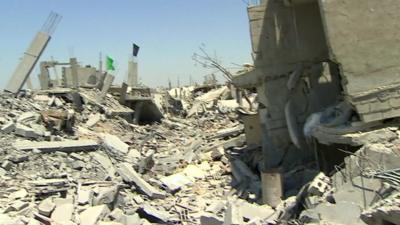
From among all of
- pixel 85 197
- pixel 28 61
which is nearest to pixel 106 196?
pixel 85 197

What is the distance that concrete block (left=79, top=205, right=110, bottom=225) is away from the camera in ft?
28.2

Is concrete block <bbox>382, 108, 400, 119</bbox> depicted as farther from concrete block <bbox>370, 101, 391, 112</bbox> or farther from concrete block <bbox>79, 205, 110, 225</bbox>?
concrete block <bbox>79, 205, 110, 225</bbox>

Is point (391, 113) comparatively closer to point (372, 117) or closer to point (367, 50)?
point (372, 117)

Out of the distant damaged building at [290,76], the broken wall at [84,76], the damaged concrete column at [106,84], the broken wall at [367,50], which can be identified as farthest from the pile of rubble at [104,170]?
the broken wall at [84,76]

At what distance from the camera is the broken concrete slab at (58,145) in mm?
12422

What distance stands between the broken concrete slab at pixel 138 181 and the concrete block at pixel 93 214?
1.65 meters

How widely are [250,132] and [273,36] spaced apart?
9.95 ft

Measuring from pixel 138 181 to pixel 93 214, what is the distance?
7.94ft

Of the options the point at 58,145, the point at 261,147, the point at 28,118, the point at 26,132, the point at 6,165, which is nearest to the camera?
the point at 6,165

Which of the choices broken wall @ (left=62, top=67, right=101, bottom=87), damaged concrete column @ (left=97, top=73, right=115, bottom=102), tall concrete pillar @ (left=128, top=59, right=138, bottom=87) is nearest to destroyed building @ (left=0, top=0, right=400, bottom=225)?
damaged concrete column @ (left=97, top=73, right=115, bottom=102)

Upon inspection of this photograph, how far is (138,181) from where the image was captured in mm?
11180

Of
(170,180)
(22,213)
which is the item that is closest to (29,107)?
(170,180)

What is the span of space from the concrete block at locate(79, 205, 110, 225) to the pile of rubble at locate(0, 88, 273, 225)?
0.02 meters

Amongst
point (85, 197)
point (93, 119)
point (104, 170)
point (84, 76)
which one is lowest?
point (104, 170)
